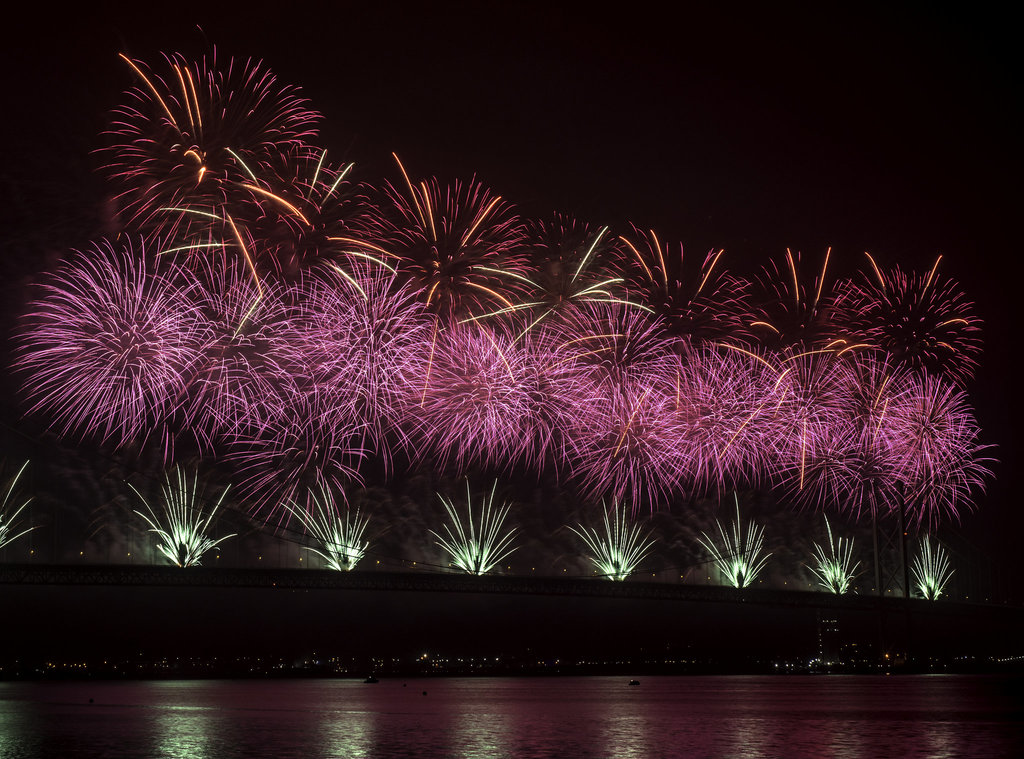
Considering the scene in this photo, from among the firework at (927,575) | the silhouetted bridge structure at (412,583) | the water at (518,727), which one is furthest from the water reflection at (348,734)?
the firework at (927,575)

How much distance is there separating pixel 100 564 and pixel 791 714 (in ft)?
193

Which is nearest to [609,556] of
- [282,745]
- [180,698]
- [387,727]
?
[180,698]

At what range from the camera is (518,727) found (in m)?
40.1

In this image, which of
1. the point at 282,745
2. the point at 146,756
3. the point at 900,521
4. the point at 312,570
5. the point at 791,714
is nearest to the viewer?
the point at 146,756

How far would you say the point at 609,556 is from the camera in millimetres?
115188

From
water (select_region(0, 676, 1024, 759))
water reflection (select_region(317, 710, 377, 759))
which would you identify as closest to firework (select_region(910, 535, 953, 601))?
water (select_region(0, 676, 1024, 759))

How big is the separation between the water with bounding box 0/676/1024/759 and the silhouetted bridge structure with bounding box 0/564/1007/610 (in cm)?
2577

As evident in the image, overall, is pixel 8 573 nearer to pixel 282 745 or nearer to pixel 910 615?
pixel 282 745

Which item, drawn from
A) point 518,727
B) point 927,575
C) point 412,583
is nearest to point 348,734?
point 518,727

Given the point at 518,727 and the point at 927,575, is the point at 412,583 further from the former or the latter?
the point at 518,727

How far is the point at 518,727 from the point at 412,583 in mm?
70222

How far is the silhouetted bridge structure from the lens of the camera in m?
90.7

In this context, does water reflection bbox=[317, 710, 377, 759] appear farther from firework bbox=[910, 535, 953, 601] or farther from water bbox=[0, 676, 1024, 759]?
firework bbox=[910, 535, 953, 601]

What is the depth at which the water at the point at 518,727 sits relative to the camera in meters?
30.2
